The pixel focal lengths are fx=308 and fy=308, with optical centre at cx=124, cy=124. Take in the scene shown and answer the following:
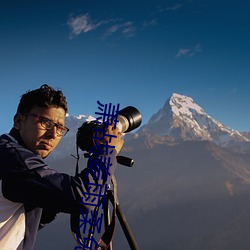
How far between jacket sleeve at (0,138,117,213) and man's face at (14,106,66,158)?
0.15 meters

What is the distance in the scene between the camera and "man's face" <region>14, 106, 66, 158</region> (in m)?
1.72

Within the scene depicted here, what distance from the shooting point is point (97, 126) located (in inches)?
76.2

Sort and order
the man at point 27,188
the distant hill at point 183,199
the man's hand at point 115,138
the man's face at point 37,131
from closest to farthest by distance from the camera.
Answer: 1. the man at point 27,188
2. the man's face at point 37,131
3. the man's hand at point 115,138
4. the distant hill at point 183,199

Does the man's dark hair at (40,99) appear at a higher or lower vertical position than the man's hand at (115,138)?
higher

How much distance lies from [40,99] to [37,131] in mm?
222

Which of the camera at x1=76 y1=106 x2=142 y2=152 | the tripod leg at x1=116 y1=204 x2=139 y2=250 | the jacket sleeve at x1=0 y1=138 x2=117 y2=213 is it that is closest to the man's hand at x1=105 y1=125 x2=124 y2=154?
the camera at x1=76 y1=106 x2=142 y2=152

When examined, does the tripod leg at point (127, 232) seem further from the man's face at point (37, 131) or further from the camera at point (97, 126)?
the man's face at point (37, 131)

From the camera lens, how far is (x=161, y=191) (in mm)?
118312

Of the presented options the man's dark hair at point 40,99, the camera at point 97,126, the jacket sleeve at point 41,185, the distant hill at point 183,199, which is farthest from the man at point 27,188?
the distant hill at point 183,199

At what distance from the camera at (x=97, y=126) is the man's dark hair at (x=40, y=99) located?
0.25 m

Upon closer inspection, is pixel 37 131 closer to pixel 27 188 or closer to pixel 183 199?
pixel 27 188

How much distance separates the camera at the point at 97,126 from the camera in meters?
1.97

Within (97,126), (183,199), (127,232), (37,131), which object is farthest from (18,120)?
(183,199)

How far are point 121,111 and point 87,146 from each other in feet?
1.43
